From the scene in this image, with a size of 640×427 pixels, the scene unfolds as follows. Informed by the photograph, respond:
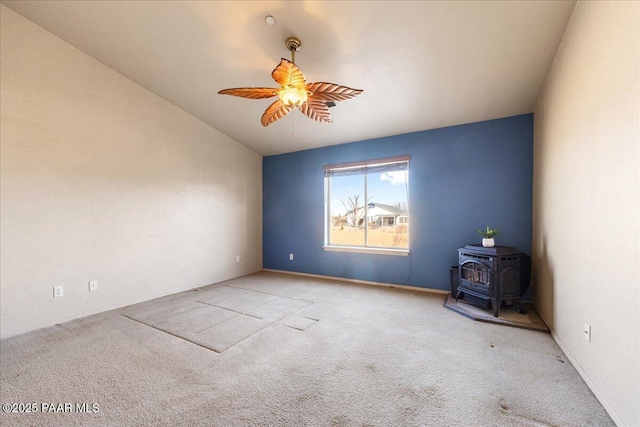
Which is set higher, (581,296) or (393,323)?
(581,296)

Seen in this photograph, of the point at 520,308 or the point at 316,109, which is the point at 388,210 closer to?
the point at 520,308

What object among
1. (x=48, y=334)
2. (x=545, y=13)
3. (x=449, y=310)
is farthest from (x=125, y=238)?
(x=545, y=13)

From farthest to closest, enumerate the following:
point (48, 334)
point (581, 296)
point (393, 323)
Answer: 1. point (393, 323)
2. point (48, 334)
3. point (581, 296)

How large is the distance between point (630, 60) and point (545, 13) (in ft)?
3.45

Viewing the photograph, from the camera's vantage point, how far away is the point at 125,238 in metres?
3.39

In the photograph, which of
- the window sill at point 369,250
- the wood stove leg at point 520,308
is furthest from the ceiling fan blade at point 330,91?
the wood stove leg at point 520,308

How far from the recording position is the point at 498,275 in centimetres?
281

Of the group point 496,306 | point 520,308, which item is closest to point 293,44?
point 496,306

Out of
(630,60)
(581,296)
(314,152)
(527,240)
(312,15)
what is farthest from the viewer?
(314,152)

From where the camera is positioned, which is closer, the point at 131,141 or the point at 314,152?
the point at 131,141

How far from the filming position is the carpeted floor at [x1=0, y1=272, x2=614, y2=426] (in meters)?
1.50

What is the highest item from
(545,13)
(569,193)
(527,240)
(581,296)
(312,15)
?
(312,15)

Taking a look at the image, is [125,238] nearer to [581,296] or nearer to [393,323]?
[393,323]

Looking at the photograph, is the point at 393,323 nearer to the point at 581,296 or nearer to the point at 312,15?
the point at 581,296
